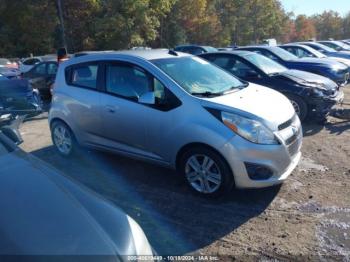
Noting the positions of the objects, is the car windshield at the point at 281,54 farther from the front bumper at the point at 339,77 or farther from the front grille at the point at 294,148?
the front grille at the point at 294,148

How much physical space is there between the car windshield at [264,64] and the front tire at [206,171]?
4.19m

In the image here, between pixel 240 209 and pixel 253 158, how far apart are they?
607 mm

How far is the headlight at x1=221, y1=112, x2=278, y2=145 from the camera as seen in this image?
12.8 feet

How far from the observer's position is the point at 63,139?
5.89m

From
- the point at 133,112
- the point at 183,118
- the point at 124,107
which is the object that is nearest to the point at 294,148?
the point at 183,118

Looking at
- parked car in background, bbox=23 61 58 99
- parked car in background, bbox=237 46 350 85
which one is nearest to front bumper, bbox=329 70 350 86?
parked car in background, bbox=237 46 350 85

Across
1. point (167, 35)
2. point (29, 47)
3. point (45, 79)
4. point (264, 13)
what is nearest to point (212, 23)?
point (167, 35)

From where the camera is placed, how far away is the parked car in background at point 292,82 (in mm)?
7367

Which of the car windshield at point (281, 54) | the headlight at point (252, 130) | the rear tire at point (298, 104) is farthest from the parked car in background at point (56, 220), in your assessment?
the car windshield at point (281, 54)

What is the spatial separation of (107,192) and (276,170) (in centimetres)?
212

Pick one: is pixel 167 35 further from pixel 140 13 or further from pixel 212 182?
pixel 212 182

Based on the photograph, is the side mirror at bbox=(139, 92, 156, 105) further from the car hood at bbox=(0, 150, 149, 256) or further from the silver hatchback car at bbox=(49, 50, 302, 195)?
the car hood at bbox=(0, 150, 149, 256)

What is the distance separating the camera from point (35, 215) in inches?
85.2

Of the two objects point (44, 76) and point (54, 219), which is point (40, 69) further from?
point (54, 219)
